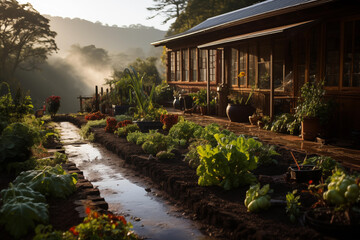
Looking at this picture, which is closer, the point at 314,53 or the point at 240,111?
the point at 314,53

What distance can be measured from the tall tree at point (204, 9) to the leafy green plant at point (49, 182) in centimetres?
2704

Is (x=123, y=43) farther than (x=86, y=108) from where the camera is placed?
Yes

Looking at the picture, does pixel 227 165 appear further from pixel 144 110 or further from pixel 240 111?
pixel 240 111

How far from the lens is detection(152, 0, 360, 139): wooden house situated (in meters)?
8.09

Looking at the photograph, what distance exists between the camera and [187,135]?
27.7 ft

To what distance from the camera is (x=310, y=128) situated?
26.6 ft

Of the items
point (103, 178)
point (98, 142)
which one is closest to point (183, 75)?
point (98, 142)

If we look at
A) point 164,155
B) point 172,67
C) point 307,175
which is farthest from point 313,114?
point 172,67

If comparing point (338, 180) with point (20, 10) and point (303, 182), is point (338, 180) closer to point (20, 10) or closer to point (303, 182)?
point (303, 182)

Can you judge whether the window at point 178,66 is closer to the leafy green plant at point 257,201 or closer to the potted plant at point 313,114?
the potted plant at point 313,114

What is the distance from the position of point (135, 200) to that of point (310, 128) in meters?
4.47

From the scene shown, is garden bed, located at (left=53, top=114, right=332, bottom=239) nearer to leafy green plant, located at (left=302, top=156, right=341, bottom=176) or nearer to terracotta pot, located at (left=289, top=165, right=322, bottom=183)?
terracotta pot, located at (left=289, top=165, right=322, bottom=183)

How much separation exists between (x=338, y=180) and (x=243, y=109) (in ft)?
26.4

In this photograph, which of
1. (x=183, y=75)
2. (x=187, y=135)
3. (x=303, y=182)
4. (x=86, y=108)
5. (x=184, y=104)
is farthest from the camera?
(x=183, y=75)
